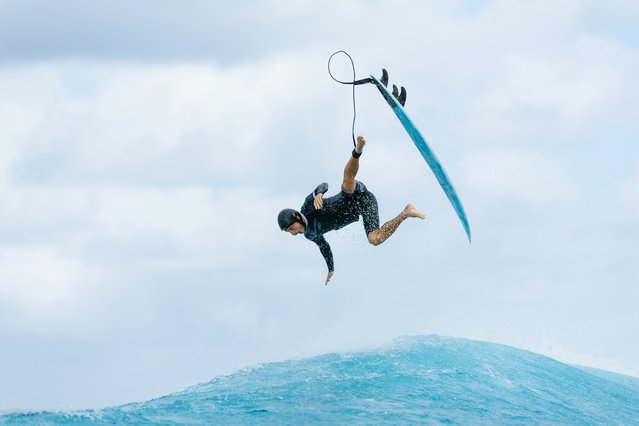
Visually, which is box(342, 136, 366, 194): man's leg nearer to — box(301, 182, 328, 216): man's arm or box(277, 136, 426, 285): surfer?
box(277, 136, 426, 285): surfer

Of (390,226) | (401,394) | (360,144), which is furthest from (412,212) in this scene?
(401,394)

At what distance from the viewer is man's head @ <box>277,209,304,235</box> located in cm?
1006

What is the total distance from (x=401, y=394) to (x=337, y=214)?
234cm

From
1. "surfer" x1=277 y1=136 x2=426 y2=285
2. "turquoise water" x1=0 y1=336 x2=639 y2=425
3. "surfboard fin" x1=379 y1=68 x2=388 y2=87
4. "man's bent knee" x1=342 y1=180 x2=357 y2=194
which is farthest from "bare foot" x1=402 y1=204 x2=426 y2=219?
"turquoise water" x1=0 y1=336 x2=639 y2=425

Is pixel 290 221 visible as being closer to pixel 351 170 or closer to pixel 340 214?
pixel 340 214

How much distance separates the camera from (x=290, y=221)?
10.1 meters

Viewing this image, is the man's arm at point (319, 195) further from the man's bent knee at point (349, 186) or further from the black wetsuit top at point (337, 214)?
the man's bent knee at point (349, 186)

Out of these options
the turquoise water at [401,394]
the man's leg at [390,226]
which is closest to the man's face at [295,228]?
the man's leg at [390,226]

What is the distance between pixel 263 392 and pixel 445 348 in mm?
3379

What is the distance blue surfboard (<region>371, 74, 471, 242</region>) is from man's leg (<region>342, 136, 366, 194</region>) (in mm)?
982

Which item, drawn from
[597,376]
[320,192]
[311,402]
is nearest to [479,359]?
[597,376]

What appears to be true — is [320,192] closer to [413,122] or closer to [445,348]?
[413,122]

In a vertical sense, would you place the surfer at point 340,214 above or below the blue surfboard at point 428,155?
below

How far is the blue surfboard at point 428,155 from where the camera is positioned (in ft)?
35.3
